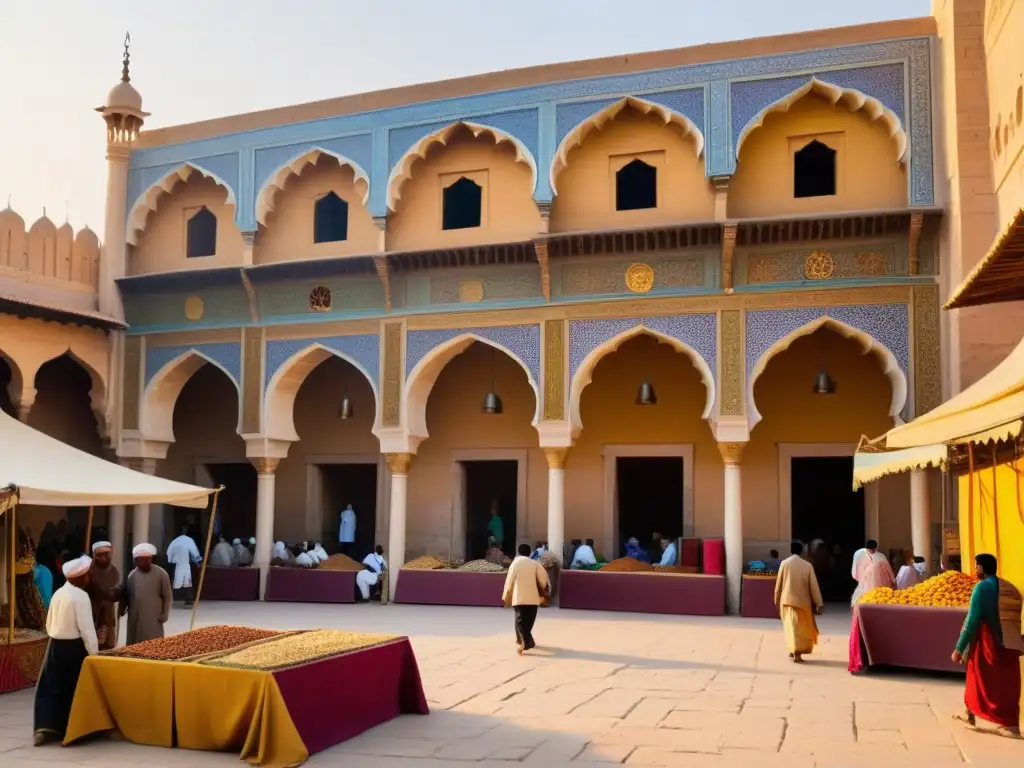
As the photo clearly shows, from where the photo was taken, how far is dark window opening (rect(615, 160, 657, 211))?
1575 centimetres

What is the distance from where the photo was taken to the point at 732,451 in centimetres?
1457

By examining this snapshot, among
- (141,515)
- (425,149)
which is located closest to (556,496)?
(425,149)

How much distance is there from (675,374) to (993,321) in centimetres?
528

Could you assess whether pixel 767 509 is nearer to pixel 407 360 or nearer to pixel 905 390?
pixel 905 390

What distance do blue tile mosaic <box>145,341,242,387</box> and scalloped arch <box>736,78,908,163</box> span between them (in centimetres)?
856

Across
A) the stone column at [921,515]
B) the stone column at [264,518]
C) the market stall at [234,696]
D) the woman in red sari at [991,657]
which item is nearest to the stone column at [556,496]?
the stone column at [264,518]

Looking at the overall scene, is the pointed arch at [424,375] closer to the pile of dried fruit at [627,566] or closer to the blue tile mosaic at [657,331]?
the blue tile mosaic at [657,331]

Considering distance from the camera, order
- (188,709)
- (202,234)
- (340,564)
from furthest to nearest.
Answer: (202,234) < (340,564) < (188,709)

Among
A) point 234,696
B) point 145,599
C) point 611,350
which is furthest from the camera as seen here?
point 611,350

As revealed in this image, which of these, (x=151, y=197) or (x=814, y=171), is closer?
(x=814, y=171)

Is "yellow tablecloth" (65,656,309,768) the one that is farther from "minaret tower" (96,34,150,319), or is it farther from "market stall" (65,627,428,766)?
"minaret tower" (96,34,150,319)

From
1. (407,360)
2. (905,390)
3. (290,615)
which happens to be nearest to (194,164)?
(407,360)

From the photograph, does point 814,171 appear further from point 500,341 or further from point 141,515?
point 141,515

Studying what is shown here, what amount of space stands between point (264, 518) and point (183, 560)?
166cm
